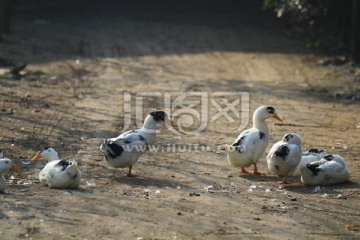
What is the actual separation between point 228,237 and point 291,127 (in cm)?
643

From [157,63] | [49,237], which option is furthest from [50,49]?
[49,237]

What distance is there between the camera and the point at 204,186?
32.8ft

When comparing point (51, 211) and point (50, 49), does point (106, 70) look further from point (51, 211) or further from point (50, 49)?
point (51, 211)

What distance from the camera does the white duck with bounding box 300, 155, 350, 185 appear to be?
989 centimetres

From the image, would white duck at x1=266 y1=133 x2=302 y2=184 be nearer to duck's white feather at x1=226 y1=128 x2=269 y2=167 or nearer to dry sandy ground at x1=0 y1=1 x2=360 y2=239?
dry sandy ground at x1=0 y1=1 x2=360 y2=239

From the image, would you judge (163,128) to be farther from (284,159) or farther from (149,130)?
(284,159)

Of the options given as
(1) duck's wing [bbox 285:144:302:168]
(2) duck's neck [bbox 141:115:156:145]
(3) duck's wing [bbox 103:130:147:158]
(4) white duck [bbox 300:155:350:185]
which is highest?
(2) duck's neck [bbox 141:115:156:145]

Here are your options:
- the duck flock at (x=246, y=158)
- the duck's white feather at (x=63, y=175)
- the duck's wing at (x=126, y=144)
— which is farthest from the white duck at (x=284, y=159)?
the duck's white feather at (x=63, y=175)

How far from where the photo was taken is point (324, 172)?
9.90 m

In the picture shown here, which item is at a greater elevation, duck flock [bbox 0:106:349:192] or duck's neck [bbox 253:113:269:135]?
duck's neck [bbox 253:113:269:135]

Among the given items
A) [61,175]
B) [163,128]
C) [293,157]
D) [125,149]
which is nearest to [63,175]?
[61,175]

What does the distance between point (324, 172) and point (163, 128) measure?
4.22 metres

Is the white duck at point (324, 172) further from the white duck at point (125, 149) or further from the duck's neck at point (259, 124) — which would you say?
the white duck at point (125, 149)

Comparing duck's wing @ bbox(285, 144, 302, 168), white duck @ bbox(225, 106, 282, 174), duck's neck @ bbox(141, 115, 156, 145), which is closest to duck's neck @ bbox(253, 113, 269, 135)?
white duck @ bbox(225, 106, 282, 174)
